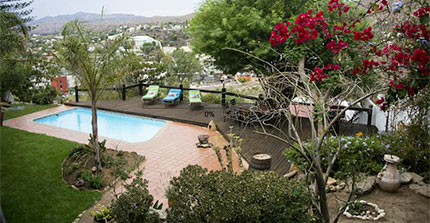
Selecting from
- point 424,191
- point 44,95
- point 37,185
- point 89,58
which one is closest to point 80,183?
point 37,185

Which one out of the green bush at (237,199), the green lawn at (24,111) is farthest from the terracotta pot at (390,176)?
the green lawn at (24,111)

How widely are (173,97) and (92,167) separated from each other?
5495mm

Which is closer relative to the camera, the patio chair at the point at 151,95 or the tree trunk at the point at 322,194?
the tree trunk at the point at 322,194

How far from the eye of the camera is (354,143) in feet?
17.8

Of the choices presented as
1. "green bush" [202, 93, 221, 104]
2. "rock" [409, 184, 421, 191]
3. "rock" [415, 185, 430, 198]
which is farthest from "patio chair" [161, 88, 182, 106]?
"rock" [415, 185, 430, 198]

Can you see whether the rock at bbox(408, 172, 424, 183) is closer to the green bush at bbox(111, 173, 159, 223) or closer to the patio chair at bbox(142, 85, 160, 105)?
the green bush at bbox(111, 173, 159, 223)

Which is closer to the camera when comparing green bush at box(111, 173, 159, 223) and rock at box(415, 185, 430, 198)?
green bush at box(111, 173, 159, 223)

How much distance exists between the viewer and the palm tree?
5.75 metres

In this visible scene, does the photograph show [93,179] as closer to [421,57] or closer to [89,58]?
[89,58]

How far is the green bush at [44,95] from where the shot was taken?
12.3m

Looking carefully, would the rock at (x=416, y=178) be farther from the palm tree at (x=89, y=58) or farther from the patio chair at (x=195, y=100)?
the patio chair at (x=195, y=100)

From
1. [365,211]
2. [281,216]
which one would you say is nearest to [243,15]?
[365,211]

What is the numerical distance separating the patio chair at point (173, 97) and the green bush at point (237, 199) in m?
7.92

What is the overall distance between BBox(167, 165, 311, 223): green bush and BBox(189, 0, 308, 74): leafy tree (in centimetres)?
513
